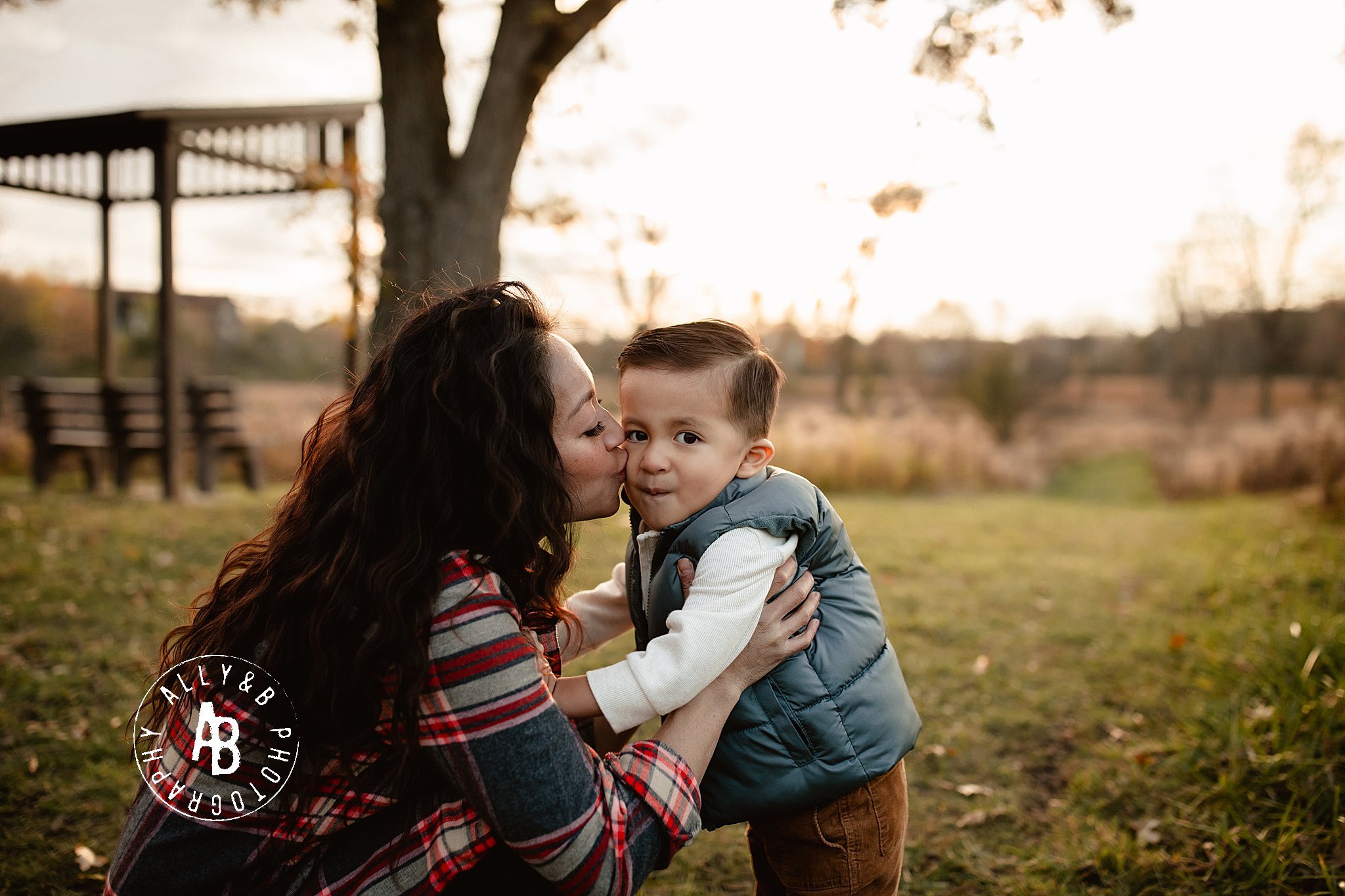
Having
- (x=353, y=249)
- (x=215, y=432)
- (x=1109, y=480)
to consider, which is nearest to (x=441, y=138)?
(x=353, y=249)

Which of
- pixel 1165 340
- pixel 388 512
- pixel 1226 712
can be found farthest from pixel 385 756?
pixel 1165 340

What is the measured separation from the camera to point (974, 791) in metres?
3.22

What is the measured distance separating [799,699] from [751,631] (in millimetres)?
185

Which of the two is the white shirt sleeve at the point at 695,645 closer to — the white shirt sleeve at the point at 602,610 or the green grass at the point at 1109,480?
the white shirt sleeve at the point at 602,610

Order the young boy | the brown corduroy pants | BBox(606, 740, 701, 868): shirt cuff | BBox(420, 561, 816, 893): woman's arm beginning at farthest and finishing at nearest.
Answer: the brown corduroy pants < the young boy < BBox(606, 740, 701, 868): shirt cuff < BBox(420, 561, 816, 893): woman's arm

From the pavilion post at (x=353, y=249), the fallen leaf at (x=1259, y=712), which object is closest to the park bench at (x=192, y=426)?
the pavilion post at (x=353, y=249)

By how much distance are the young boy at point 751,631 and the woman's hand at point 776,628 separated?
3 cm

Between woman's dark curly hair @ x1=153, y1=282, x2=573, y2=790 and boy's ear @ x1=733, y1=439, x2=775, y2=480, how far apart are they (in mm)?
437

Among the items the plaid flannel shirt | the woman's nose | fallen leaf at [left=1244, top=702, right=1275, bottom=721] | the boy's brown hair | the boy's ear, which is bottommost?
fallen leaf at [left=1244, top=702, right=1275, bottom=721]

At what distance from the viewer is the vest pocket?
1.71 m

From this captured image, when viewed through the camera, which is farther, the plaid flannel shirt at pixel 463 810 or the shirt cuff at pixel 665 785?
the shirt cuff at pixel 665 785

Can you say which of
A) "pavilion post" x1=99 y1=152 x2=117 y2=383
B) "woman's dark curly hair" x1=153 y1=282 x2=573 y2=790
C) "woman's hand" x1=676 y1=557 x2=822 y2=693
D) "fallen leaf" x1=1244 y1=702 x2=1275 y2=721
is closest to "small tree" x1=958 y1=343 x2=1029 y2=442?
"fallen leaf" x1=1244 y1=702 x2=1275 y2=721

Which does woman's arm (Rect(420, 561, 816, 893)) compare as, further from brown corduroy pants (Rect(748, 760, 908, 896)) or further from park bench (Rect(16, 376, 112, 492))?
park bench (Rect(16, 376, 112, 492))

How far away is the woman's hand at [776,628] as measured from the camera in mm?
1709
